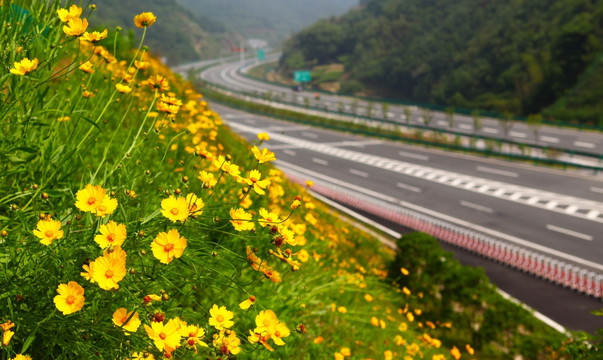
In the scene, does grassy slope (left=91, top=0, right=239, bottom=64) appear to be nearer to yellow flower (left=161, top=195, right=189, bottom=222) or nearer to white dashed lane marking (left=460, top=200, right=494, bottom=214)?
white dashed lane marking (left=460, top=200, right=494, bottom=214)

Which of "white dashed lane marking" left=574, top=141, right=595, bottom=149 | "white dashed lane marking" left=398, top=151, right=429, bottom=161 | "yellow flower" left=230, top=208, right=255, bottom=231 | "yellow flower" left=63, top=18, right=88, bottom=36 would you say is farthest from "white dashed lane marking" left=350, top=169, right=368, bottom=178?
"yellow flower" left=63, top=18, right=88, bottom=36

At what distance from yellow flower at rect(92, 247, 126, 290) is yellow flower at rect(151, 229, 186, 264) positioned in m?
0.12

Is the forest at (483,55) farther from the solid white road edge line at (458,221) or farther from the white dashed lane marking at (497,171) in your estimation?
the solid white road edge line at (458,221)

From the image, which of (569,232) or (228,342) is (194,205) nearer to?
(228,342)

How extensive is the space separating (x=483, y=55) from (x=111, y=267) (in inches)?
2699

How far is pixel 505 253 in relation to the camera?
15258 millimetres

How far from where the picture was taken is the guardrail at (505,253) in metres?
13.6

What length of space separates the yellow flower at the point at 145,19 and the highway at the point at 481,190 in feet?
42.4

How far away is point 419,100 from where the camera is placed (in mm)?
69438

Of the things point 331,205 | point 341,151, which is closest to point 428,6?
point 341,151

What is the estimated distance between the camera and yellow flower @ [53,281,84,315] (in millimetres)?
1377

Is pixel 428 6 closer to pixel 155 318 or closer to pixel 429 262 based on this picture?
pixel 429 262

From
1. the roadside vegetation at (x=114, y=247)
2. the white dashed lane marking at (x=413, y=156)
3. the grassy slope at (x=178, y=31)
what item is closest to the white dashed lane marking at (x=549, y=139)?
the white dashed lane marking at (x=413, y=156)

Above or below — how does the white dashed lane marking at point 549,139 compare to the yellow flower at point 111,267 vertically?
below
